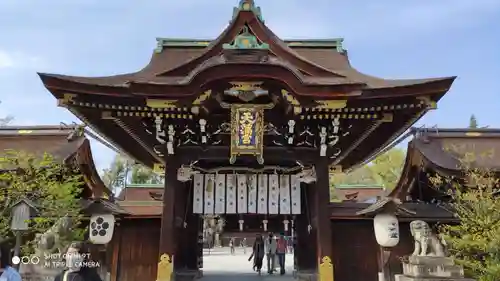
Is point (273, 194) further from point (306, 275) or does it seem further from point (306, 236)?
point (306, 275)

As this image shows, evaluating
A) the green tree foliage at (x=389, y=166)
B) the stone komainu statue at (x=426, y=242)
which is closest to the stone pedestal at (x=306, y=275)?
the stone komainu statue at (x=426, y=242)

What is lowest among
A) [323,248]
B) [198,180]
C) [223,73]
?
[323,248]

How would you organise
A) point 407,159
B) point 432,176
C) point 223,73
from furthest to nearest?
point 407,159, point 432,176, point 223,73

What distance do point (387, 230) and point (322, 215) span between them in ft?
4.54

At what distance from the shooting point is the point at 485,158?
9156mm

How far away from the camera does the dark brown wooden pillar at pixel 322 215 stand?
8078 mm

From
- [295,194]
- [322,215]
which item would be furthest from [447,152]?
[295,194]

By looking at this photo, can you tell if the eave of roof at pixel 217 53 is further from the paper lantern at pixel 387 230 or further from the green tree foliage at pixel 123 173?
the green tree foliage at pixel 123 173

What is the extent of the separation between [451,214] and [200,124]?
5.74m

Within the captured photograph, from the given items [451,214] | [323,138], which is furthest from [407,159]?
[323,138]

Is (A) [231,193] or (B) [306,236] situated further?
(B) [306,236]

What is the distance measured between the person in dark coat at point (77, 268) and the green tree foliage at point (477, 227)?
21.2 feet

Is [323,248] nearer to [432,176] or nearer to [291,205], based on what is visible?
[291,205]

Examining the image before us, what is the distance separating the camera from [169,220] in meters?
8.24
